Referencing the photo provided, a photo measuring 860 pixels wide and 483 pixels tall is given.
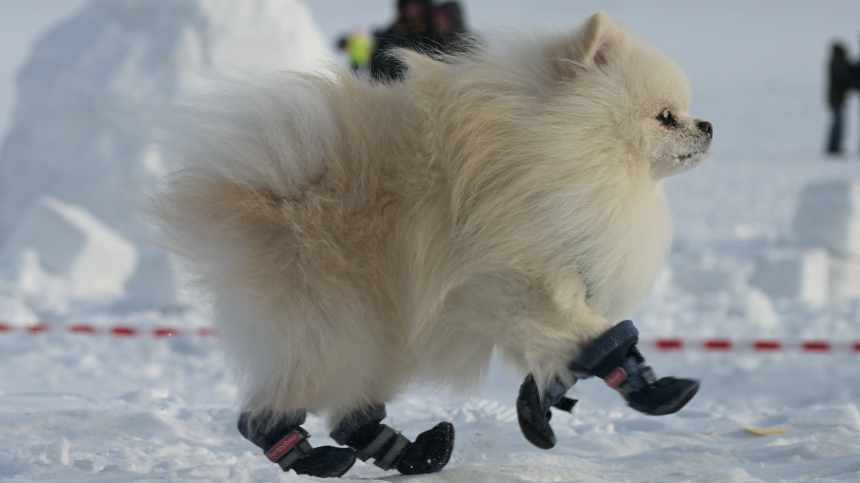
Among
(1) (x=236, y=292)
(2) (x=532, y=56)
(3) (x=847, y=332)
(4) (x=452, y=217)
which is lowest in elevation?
(1) (x=236, y=292)

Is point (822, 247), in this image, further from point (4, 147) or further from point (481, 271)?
point (4, 147)

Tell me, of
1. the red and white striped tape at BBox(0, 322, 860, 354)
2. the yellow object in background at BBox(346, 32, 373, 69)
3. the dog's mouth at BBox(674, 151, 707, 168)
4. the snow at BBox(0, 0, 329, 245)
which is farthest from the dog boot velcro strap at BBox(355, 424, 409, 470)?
the yellow object in background at BBox(346, 32, 373, 69)

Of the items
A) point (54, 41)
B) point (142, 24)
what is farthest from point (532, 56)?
point (54, 41)

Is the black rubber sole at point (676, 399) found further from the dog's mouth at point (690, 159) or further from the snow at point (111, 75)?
the snow at point (111, 75)

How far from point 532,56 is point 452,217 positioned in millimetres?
625

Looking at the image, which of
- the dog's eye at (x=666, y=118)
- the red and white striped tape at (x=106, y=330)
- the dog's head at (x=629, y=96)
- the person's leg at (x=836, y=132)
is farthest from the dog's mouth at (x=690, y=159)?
the person's leg at (x=836, y=132)

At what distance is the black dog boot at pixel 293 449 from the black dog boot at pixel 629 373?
861 mm

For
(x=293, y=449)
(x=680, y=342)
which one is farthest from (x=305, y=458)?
(x=680, y=342)

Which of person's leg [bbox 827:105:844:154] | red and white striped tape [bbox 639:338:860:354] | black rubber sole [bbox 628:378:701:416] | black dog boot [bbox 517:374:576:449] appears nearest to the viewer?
black rubber sole [bbox 628:378:701:416]

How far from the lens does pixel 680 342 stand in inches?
232

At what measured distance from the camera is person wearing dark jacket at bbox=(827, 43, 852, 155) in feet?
52.5

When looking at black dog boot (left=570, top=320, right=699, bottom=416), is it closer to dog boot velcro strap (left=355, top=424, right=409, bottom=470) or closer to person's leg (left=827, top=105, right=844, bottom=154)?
dog boot velcro strap (left=355, top=424, right=409, bottom=470)

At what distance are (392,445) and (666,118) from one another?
4.69ft

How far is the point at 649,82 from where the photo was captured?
270 centimetres
